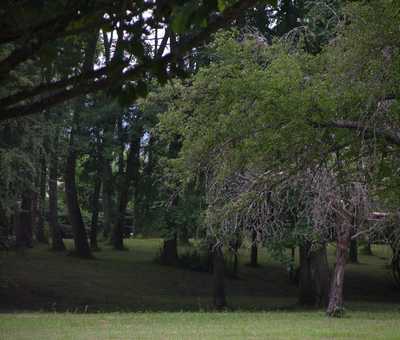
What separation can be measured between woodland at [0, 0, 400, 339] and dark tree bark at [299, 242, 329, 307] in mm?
76

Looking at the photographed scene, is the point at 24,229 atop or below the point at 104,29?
below

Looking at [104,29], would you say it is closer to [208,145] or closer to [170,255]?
[208,145]

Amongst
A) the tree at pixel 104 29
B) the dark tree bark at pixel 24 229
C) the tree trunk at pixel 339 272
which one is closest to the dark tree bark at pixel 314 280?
the tree trunk at pixel 339 272

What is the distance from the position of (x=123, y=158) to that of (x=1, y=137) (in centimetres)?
1180

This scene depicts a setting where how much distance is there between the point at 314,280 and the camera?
2788 cm

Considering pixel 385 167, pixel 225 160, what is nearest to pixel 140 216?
pixel 225 160

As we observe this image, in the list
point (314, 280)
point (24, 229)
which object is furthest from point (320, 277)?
point (24, 229)

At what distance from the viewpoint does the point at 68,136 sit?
28.9 meters

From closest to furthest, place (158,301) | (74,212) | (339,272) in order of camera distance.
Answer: (339,272), (158,301), (74,212)

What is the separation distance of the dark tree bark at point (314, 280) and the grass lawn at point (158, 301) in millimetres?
692

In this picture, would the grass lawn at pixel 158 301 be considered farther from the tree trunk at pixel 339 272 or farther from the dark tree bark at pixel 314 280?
the dark tree bark at pixel 314 280

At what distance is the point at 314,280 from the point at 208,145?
16.0 metres

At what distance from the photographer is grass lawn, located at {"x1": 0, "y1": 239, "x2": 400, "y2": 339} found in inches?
644

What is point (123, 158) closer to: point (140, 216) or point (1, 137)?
point (140, 216)
